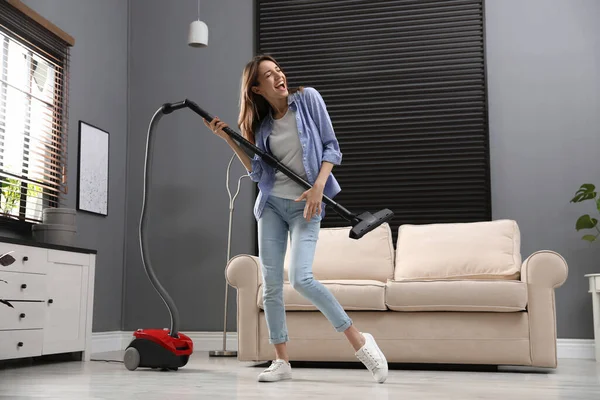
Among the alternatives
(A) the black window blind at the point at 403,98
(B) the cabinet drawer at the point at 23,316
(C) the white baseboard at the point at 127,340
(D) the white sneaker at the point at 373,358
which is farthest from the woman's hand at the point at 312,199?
(C) the white baseboard at the point at 127,340

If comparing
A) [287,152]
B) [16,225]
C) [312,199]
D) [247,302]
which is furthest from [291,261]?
[16,225]

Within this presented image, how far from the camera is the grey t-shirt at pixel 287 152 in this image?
291cm

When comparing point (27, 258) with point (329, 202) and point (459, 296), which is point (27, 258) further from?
point (459, 296)

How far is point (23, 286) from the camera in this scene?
12.1 feet

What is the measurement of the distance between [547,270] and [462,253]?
0.64m

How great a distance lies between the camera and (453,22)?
516 centimetres

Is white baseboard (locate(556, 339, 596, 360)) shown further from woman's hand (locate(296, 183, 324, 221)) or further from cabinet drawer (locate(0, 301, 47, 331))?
cabinet drawer (locate(0, 301, 47, 331))

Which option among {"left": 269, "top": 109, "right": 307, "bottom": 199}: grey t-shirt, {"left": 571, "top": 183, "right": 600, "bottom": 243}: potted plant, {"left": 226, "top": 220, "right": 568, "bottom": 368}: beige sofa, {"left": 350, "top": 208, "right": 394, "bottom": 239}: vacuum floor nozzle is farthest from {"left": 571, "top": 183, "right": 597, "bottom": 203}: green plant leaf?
{"left": 269, "top": 109, "right": 307, "bottom": 199}: grey t-shirt

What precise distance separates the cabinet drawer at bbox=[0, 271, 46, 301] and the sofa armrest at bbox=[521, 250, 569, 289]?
8.59ft

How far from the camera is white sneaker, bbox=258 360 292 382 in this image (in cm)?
297

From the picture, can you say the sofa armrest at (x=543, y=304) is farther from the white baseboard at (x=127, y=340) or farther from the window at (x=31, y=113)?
the window at (x=31, y=113)

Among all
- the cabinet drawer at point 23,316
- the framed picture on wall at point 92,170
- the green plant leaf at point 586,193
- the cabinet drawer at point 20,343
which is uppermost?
the framed picture on wall at point 92,170

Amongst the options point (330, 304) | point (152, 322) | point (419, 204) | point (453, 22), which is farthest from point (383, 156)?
point (330, 304)

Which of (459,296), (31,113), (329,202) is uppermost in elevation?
(31,113)
